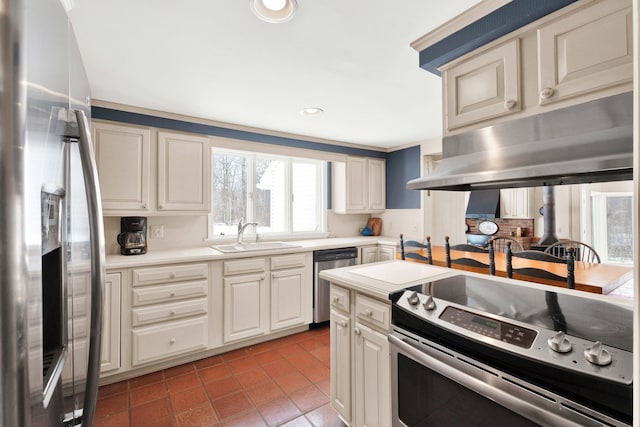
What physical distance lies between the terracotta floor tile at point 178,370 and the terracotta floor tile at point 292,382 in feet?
2.53

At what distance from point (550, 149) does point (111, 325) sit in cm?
285

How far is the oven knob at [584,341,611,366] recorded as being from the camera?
0.77 metres

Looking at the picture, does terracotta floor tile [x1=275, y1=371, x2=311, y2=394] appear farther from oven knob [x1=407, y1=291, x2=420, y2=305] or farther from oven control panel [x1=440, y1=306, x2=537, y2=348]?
oven control panel [x1=440, y1=306, x2=537, y2=348]

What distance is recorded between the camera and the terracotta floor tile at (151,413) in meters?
1.86

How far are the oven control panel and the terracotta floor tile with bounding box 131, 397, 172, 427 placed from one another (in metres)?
1.88

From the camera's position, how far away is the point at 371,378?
148cm

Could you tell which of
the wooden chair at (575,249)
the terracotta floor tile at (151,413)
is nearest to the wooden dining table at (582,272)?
the wooden chair at (575,249)

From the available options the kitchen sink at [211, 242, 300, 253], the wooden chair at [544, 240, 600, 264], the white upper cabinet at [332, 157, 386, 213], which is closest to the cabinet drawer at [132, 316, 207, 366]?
the kitchen sink at [211, 242, 300, 253]

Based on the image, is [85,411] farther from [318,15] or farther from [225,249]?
[225,249]

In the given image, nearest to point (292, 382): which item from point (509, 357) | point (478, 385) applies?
point (478, 385)

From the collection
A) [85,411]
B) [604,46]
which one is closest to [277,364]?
[85,411]

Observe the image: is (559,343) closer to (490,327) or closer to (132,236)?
(490,327)

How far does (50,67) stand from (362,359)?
1.59 meters

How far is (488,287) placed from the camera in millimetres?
1479
